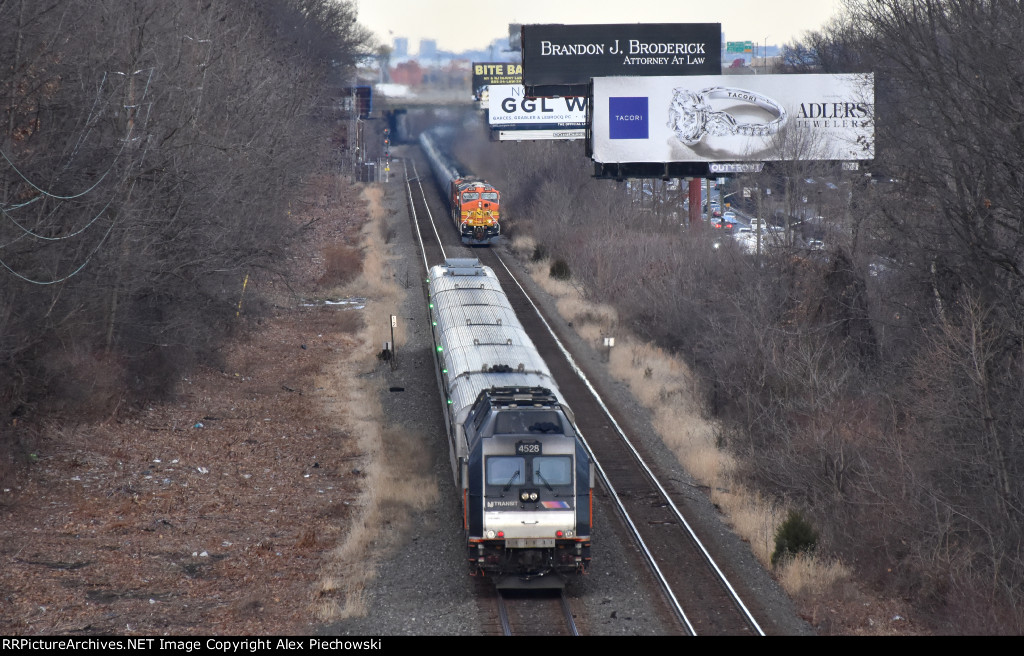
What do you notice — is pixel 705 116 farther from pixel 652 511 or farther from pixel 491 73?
pixel 491 73

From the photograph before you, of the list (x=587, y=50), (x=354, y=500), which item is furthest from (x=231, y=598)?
(x=587, y=50)

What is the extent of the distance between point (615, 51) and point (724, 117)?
15.8 feet

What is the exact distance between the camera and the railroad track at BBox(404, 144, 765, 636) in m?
14.3

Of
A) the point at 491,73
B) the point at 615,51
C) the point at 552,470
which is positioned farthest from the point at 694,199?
the point at 491,73

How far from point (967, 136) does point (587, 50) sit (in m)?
17.6

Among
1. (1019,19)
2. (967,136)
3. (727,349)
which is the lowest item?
(727,349)

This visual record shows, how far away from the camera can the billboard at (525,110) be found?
58.4 m

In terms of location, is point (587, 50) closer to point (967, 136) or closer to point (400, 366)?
point (400, 366)

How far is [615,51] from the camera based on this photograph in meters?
37.3

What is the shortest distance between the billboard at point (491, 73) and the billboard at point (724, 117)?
39.5 metres

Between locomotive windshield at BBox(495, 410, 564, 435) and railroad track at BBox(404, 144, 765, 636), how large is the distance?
2856 millimetres

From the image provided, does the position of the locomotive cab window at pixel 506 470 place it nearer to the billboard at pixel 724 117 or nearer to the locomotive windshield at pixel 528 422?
the locomotive windshield at pixel 528 422

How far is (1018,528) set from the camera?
1545 cm

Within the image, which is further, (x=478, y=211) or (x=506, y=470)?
(x=478, y=211)
